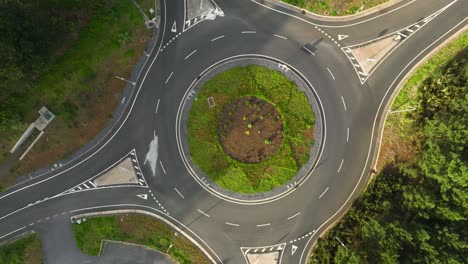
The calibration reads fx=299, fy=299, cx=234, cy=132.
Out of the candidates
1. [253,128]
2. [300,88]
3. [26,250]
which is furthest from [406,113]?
[26,250]

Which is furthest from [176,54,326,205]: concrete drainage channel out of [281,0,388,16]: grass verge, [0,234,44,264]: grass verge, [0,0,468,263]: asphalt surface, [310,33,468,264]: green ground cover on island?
[0,234,44,264]: grass verge

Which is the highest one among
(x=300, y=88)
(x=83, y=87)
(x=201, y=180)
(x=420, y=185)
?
(x=83, y=87)

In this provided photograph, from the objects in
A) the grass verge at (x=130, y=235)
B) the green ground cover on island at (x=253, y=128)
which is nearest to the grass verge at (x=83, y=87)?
the grass verge at (x=130, y=235)

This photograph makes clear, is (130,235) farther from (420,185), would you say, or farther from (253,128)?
(420,185)

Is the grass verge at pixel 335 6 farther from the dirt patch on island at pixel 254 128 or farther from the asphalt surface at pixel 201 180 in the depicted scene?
the dirt patch on island at pixel 254 128

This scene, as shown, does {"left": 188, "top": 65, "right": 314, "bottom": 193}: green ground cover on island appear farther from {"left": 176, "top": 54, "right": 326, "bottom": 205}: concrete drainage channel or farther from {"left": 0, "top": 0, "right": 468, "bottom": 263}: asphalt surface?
{"left": 0, "top": 0, "right": 468, "bottom": 263}: asphalt surface

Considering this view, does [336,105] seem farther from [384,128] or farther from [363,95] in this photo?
[384,128]
